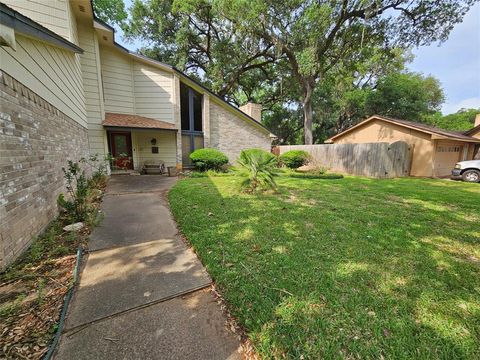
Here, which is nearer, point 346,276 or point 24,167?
point 346,276

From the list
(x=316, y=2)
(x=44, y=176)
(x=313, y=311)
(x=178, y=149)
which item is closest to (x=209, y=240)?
(x=313, y=311)

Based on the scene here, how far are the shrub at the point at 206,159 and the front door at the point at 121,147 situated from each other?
3088 millimetres

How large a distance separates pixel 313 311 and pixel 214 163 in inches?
365

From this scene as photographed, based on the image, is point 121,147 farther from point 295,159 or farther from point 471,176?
point 471,176

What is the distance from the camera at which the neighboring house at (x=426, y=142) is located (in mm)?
11203

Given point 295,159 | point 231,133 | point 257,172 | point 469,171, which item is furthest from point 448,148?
point 257,172

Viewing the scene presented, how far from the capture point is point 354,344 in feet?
5.12

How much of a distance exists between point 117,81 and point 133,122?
2.33 metres

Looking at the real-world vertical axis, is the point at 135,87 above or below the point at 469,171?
above

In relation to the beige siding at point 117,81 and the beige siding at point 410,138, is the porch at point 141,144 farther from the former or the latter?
the beige siding at point 410,138

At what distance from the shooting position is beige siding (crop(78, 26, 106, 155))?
27.2ft

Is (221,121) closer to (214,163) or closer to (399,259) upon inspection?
(214,163)

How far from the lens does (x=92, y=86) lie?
845cm

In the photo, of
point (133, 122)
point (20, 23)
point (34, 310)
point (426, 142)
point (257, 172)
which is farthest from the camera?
point (426, 142)
